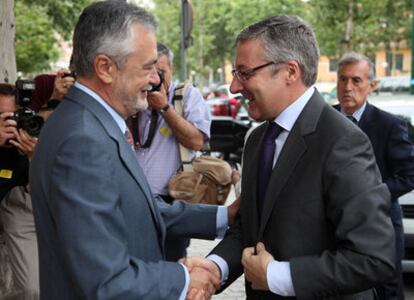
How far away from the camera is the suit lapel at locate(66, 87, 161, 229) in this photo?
1.99m

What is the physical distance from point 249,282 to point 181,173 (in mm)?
1668

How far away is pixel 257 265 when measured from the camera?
2127mm

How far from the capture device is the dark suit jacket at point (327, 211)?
1.95m

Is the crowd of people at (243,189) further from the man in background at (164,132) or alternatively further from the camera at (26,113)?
the camera at (26,113)

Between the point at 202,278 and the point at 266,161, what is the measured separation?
Answer: 1.75ft

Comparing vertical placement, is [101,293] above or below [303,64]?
below

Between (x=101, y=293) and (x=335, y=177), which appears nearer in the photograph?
(x=101, y=293)

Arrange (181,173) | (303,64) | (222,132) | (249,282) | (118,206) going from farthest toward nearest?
(222,132) < (181,173) < (249,282) < (303,64) < (118,206)

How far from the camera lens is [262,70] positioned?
2.25 meters

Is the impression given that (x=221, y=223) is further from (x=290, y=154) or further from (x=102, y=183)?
(x=102, y=183)

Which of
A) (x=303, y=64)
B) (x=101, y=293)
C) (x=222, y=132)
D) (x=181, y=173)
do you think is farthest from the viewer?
(x=222, y=132)

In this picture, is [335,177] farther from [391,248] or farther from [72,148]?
[72,148]

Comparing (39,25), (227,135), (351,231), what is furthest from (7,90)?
(39,25)

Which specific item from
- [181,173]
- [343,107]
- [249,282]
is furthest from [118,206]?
[343,107]
